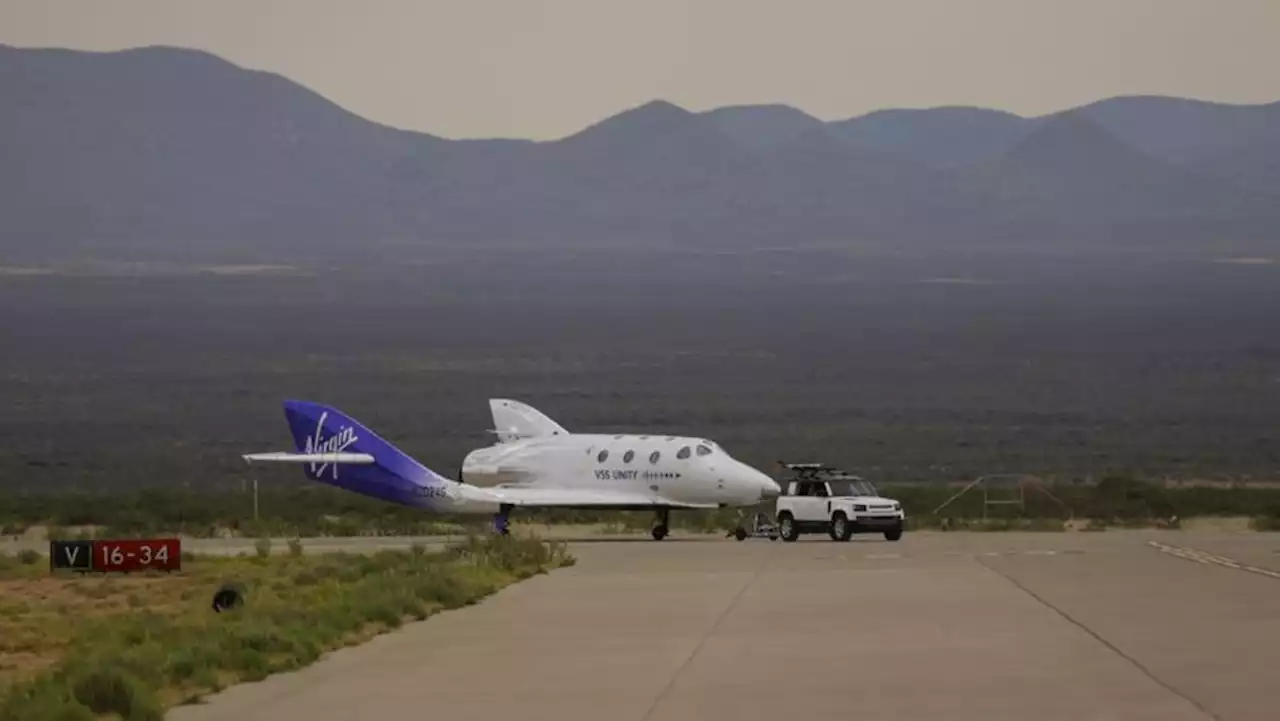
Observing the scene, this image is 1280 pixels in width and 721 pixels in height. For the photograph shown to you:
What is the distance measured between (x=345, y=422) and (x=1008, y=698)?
32.9 meters

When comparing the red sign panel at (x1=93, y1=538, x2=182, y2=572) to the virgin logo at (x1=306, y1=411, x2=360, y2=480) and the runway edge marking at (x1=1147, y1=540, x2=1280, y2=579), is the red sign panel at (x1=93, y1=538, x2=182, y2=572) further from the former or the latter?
the runway edge marking at (x1=1147, y1=540, x2=1280, y2=579)

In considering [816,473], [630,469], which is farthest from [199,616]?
[630,469]

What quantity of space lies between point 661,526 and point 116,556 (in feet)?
40.7

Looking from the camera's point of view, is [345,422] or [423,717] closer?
[423,717]

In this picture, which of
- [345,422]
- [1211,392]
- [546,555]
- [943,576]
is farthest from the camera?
[1211,392]

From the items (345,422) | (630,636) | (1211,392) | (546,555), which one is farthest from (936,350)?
(630,636)

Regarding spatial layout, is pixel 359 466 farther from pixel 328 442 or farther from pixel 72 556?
pixel 72 556

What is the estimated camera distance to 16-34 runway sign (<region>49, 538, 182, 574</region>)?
133ft

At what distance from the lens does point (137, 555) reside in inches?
1609

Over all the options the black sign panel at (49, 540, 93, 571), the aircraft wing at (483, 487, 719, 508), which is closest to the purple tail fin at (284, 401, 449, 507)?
the aircraft wing at (483, 487, 719, 508)

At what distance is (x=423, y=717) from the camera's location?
795 inches

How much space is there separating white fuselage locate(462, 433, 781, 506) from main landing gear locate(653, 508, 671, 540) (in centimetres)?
54

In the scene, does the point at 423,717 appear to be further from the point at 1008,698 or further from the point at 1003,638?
the point at 1003,638

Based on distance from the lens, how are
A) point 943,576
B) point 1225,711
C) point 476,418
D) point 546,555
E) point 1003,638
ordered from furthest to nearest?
point 476,418, point 546,555, point 943,576, point 1003,638, point 1225,711
